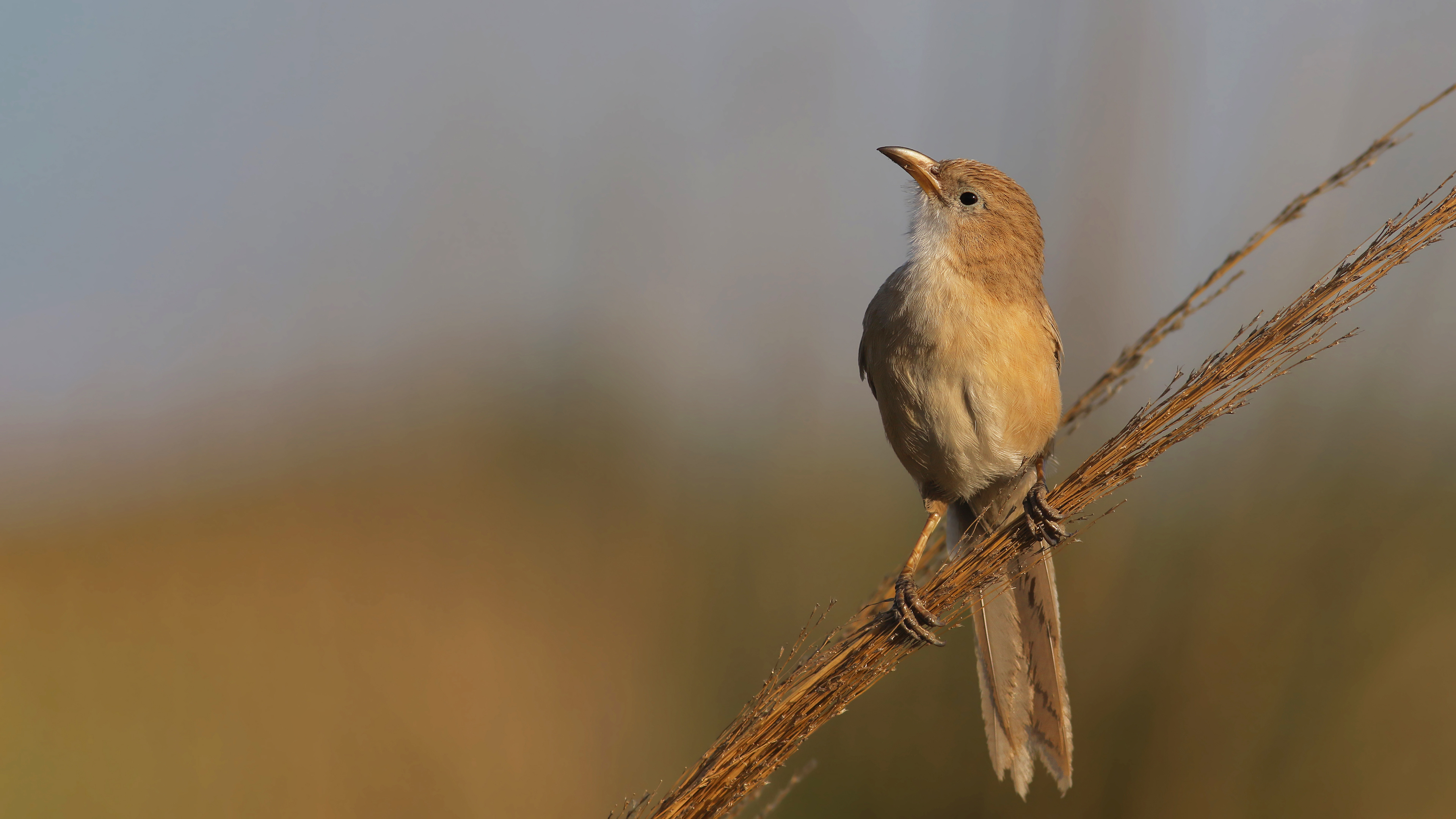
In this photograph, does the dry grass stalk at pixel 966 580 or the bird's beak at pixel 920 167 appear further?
the bird's beak at pixel 920 167

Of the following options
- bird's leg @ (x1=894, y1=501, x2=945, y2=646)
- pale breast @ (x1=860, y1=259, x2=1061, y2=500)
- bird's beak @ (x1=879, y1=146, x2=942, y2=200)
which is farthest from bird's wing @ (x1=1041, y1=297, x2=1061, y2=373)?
bird's leg @ (x1=894, y1=501, x2=945, y2=646)

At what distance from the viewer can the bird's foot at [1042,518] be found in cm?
223

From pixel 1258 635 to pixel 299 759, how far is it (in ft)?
13.5

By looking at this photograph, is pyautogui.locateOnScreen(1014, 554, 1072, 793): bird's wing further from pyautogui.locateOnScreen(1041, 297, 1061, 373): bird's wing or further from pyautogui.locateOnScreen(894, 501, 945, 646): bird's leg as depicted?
pyautogui.locateOnScreen(1041, 297, 1061, 373): bird's wing

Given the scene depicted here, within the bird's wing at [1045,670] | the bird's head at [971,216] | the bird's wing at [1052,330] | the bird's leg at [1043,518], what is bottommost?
the bird's wing at [1045,670]

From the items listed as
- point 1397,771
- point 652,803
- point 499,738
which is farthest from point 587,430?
point 1397,771

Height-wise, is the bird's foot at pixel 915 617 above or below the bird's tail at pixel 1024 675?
above

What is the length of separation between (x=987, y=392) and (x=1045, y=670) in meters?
0.86

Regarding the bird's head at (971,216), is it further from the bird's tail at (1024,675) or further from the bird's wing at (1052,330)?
the bird's tail at (1024,675)

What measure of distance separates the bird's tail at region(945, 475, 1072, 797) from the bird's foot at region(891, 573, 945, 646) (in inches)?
8.3

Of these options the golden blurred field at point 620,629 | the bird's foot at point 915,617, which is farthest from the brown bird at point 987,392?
the golden blurred field at point 620,629

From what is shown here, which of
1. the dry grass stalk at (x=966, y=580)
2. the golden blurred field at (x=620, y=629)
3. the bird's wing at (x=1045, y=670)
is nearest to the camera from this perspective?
the dry grass stalk at (x=966, y=580)

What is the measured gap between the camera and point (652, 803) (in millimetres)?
1686

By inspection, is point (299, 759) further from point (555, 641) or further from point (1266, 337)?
point (1266, 337)
